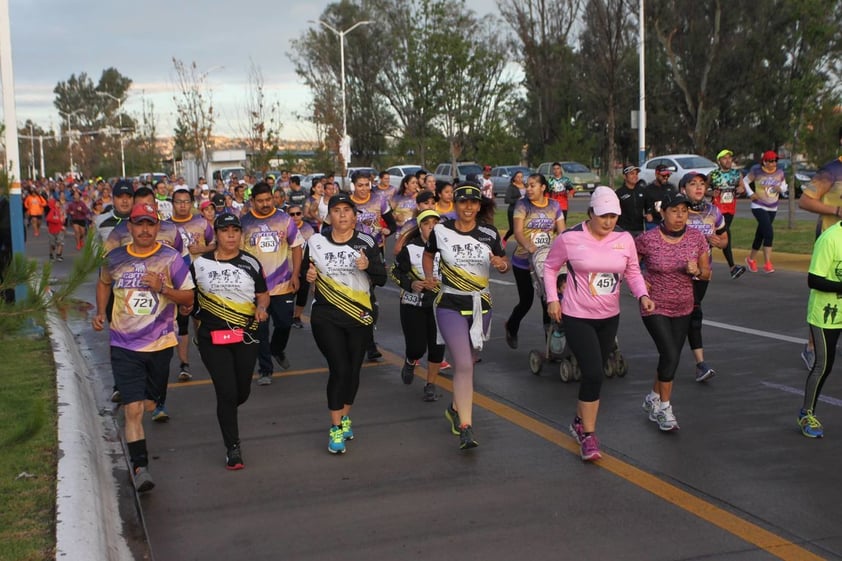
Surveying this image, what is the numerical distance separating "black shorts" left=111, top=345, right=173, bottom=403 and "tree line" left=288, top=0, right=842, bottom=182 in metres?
27.6

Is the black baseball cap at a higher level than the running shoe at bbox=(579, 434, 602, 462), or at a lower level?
higher

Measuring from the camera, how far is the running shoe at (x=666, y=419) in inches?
280

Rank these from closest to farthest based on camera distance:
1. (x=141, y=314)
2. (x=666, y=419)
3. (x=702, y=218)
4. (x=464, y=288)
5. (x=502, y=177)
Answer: (x=141, y=314)
(x=464, y=288)
(x=666, y=419)
(x=702, y=218)
(x=502, y=177)

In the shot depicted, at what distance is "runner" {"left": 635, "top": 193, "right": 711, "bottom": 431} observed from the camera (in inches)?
282

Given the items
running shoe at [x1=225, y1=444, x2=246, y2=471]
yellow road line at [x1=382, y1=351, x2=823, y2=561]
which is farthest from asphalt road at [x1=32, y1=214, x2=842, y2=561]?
running shoe at [x1=225, y1=444, x2=246, y2=471]

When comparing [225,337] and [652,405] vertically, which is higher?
[225,337]

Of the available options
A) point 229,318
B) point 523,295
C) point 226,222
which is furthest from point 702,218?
point 229,318

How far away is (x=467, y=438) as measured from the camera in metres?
6.82

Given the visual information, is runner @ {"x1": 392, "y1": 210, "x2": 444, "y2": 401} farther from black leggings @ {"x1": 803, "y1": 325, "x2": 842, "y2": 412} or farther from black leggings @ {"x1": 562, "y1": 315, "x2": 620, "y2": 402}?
black leggings @ {"x1": 803, "y1": 325, "x2": 842, "y2": 412}

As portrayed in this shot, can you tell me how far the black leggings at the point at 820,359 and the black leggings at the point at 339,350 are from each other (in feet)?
10.2

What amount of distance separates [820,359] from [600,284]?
1654mm

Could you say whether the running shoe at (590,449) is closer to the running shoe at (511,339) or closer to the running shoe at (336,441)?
the running shoe at (336,441)

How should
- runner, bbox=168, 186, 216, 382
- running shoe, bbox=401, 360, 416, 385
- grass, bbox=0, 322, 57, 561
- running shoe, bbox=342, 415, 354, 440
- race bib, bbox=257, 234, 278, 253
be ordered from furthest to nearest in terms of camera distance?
runner, bbox=168, 186, 216, 382, race bib, bbox=257, 234, 278, 253, running shoe, bbox=401, 360, 416, 385, running shoe, bbox=342, 415, 354, 440, grass, bbox=0, 322, 57, 561

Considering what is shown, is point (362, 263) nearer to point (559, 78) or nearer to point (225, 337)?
point (225, 337)
